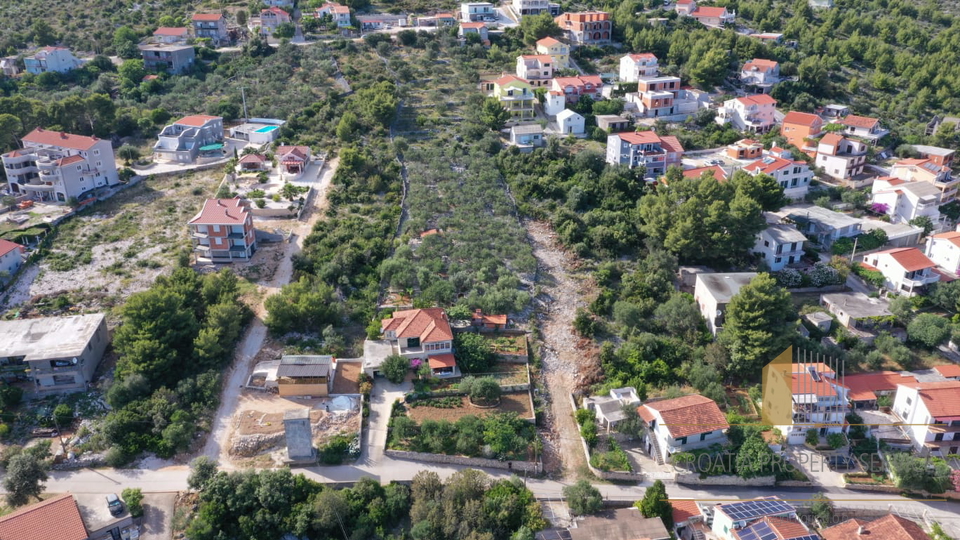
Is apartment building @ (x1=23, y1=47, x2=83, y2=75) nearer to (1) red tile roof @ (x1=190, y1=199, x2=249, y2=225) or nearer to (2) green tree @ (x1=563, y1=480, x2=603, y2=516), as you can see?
(1) red tile roof @ (x1=190, y1=199, x2=249, y2=225)

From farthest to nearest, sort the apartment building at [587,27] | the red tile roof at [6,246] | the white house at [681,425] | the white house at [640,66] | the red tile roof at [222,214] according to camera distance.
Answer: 1. the apartment building at [587,27]
2. the white house at [640,66]
3. the red tile roof at [222,214]
4. the red tile roof at [6,246]
5. the white house at [681,425]

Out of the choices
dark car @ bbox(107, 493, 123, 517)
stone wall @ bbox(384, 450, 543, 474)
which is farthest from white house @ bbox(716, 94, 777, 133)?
A: dark car @ bbox(107, 493, 123, 517)

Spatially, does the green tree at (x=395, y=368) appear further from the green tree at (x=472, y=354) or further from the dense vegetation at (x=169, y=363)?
the dense vegetation at (x=169, y=363)

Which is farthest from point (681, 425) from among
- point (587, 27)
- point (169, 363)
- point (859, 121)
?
point (587, 27)

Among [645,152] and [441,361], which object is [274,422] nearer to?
[441,361]

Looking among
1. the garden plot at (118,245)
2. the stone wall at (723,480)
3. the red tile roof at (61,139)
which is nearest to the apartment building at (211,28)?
the red tile roof at (61,139)
